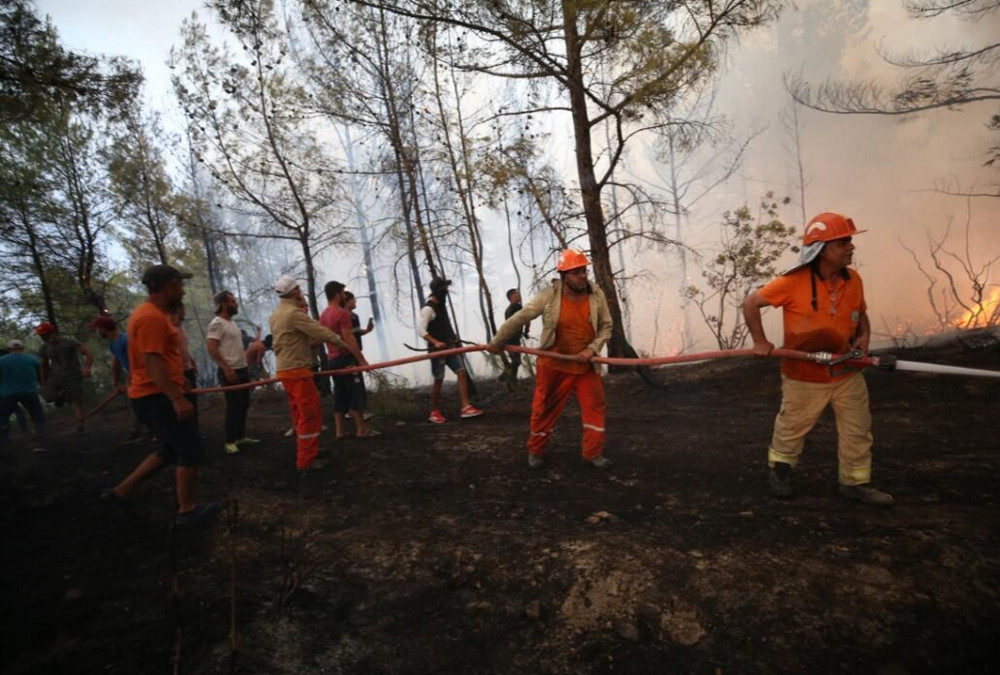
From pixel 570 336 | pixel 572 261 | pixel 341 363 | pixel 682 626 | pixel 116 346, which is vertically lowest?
pixel 682 626

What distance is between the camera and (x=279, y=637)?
2.52 meters

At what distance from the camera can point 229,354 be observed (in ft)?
19.8

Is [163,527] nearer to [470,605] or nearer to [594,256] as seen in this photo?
[470,605]

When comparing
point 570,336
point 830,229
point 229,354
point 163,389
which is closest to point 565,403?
point 570,336

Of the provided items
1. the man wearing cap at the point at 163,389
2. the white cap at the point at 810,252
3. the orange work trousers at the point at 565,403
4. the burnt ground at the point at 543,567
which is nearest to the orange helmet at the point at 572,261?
the orange work trousers at the point at 565,403

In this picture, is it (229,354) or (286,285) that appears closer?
(286,285)

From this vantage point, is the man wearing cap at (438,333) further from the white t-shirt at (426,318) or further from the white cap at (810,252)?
the white cap at (810,252)

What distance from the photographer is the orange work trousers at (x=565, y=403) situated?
14.6ft

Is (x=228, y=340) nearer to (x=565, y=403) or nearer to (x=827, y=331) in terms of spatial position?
(x=565, y=403)

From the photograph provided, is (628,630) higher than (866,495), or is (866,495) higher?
(866,495)

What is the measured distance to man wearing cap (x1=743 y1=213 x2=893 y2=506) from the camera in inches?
122

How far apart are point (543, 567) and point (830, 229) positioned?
2.84 metres

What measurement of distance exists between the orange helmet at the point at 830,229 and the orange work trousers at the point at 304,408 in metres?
4.48

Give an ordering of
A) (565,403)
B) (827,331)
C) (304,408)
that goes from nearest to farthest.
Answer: (827,331)
(565,403)
(304,408)
